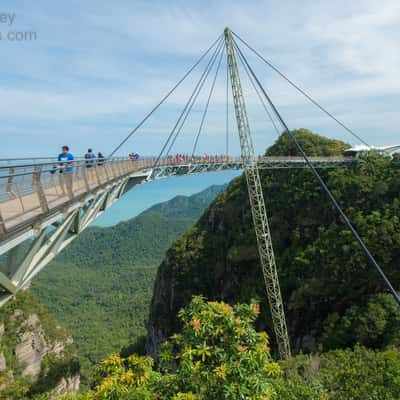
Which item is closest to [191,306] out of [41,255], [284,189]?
[41,255]

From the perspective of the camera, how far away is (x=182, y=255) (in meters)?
62.1

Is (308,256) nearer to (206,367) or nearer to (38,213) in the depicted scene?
(206,367)

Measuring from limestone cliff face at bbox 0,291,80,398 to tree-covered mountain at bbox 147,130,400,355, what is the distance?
17905 mm

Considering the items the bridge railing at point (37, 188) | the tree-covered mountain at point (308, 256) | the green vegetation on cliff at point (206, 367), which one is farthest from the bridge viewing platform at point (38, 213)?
the tree-covered mountain at point (308, 256)

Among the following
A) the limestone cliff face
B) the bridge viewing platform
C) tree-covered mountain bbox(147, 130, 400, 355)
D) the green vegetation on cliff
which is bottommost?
the limestone cliff face

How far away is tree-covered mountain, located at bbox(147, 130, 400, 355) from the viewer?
32.4 meters

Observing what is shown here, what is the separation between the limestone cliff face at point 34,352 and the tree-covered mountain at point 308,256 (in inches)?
705

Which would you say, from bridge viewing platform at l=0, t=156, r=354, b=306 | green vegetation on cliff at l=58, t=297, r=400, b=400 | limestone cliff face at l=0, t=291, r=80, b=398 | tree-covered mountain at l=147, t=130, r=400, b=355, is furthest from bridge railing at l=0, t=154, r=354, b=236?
limestone cliff face at l=0, t=291, r=80, b=398

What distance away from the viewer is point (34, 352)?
158 feet

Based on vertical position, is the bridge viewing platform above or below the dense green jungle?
above

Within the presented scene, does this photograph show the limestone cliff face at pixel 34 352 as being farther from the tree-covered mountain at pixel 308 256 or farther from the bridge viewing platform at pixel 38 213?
the bridge viewing platform at pixel 38 213

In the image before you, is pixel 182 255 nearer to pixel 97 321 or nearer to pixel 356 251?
pixel 356 251

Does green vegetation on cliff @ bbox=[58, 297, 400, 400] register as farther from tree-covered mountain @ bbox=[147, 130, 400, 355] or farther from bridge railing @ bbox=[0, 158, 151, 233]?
tree-covered mountain @ bbox=[147, 130, 400, 355]

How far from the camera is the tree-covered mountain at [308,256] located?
32438 mm
